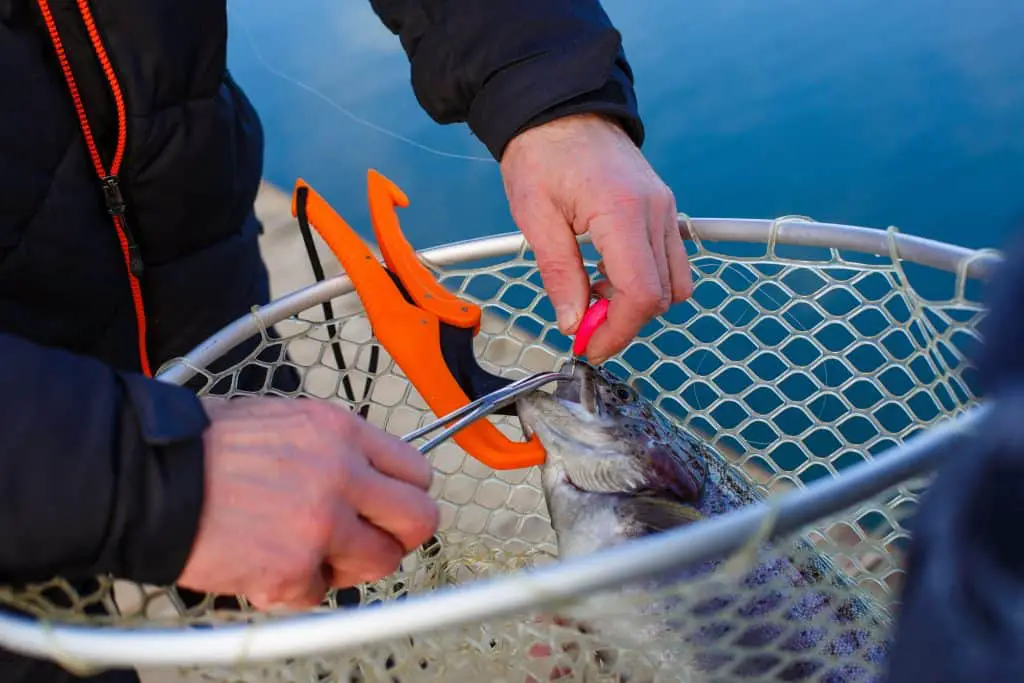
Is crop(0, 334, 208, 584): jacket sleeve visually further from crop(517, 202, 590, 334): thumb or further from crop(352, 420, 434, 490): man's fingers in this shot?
crop(517, 202, 590, 334): thumb

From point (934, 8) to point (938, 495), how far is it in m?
1.35

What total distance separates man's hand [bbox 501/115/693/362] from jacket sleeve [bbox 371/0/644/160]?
0.04 feet

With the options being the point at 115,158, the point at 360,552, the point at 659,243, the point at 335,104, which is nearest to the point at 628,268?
the point at 659,243

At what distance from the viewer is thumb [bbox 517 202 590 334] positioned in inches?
21.7

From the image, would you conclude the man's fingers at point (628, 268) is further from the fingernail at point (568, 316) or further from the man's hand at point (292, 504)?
the man's hand at point (292, 504)

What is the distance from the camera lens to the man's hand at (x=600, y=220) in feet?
1.72

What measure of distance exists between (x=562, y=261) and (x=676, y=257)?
0.07 m

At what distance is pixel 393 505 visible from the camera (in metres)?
0.36

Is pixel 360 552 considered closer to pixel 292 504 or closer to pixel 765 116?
pixel 292 504

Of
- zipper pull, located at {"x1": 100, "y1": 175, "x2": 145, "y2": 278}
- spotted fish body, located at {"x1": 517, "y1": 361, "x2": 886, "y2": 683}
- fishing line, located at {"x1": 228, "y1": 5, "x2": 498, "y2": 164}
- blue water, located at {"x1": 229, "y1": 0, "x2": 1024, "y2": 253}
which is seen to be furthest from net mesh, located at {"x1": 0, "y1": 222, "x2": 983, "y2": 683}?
fishing line, located at {"x1": 228, "y1": 5, "x2": 498, "y2": 164}

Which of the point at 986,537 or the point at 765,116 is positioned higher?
the point at 765,116

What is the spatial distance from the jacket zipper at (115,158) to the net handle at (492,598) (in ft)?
1.25

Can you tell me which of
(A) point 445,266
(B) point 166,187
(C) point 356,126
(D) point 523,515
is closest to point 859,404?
(D) point 523,515

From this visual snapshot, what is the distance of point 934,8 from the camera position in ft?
4.29
